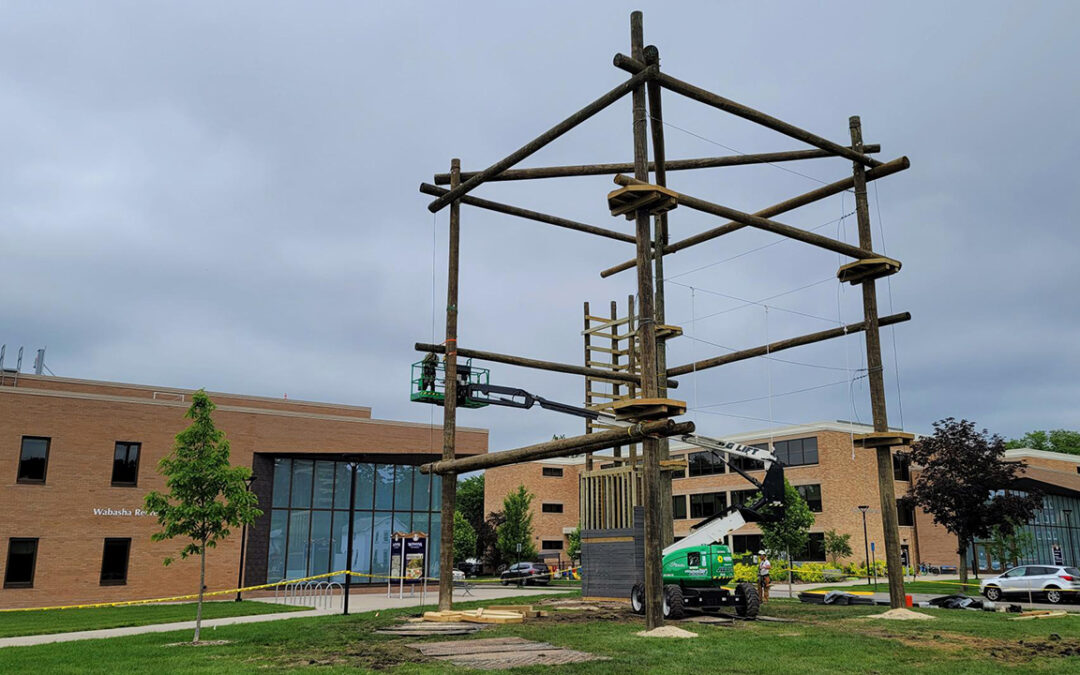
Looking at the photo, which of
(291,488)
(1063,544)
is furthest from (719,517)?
(1063,544)

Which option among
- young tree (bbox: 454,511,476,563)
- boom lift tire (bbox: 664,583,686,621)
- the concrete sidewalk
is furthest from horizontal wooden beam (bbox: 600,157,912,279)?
young tree (bbox: 454,511,476,563)

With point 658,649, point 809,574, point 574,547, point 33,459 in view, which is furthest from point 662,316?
point 574,547

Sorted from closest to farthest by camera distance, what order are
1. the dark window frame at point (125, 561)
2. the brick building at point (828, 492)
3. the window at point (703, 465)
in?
the dark window frame at point (125, 561) → the brick building at point (828, 492) → the window at point (703, 465)

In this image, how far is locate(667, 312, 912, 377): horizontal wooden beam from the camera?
70.8 ft

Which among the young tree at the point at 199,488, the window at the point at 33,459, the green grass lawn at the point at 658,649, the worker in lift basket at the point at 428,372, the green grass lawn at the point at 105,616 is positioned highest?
the worker in lift basket at the point at 428,372

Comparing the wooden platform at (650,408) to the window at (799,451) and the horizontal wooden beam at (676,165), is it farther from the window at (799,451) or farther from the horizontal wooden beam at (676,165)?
the window at (799,451)

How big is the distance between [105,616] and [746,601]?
19484 millimetres

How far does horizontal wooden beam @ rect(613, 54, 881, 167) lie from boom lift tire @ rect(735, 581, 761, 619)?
11295mm

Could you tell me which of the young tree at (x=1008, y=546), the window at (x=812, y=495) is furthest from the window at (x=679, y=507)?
the young tree at (x=1008, y=546)

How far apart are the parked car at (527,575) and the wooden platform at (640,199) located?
33.0 metres

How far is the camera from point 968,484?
42625mm

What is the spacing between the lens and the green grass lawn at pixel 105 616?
2223 cm

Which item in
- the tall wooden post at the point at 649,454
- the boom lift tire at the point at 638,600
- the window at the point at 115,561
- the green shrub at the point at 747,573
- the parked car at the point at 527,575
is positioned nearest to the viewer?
the tall wooden post at the point at 649,454

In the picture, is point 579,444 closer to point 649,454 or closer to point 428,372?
point 649,454
